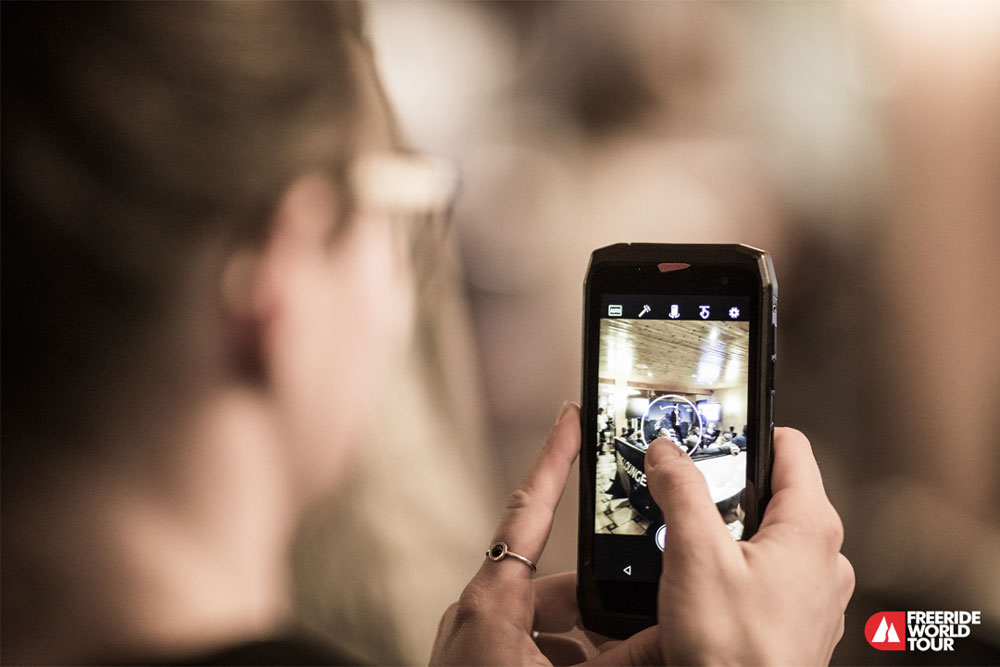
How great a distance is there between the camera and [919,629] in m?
0.69

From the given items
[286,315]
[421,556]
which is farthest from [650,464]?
[286,315]

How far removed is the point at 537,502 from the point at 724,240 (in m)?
0.37

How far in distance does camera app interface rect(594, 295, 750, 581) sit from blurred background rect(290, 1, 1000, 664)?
166 mm

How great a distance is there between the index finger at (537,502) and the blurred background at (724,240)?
0.60 feet

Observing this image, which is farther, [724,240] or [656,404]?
[724,240]

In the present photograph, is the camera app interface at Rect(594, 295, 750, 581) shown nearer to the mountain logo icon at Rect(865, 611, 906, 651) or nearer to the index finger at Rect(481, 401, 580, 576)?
the index finger at Rect(481, 401, 580, 576)

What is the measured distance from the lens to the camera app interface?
532 mm

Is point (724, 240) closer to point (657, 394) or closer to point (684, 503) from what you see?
point (657, 394)

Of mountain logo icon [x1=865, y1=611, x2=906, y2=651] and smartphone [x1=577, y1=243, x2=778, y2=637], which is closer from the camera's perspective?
smartphone [x1=577, y1=243, x2=778, y2=637]

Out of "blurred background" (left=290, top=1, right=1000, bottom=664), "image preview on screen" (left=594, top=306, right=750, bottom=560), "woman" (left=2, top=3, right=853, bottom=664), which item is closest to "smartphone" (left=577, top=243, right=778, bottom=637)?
"image preview on screen" (left=594, top=306, right=750, bottom=560)

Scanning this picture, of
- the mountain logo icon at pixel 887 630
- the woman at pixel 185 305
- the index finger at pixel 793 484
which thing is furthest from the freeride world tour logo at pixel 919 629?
the woman at pixel 185 305

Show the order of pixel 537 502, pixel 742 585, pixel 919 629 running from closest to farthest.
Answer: pixel 742 585, pixel 537 502, pixel 919 629

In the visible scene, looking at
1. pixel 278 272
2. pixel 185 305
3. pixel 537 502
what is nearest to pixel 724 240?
pixel 537 502

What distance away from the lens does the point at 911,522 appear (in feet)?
2.24
